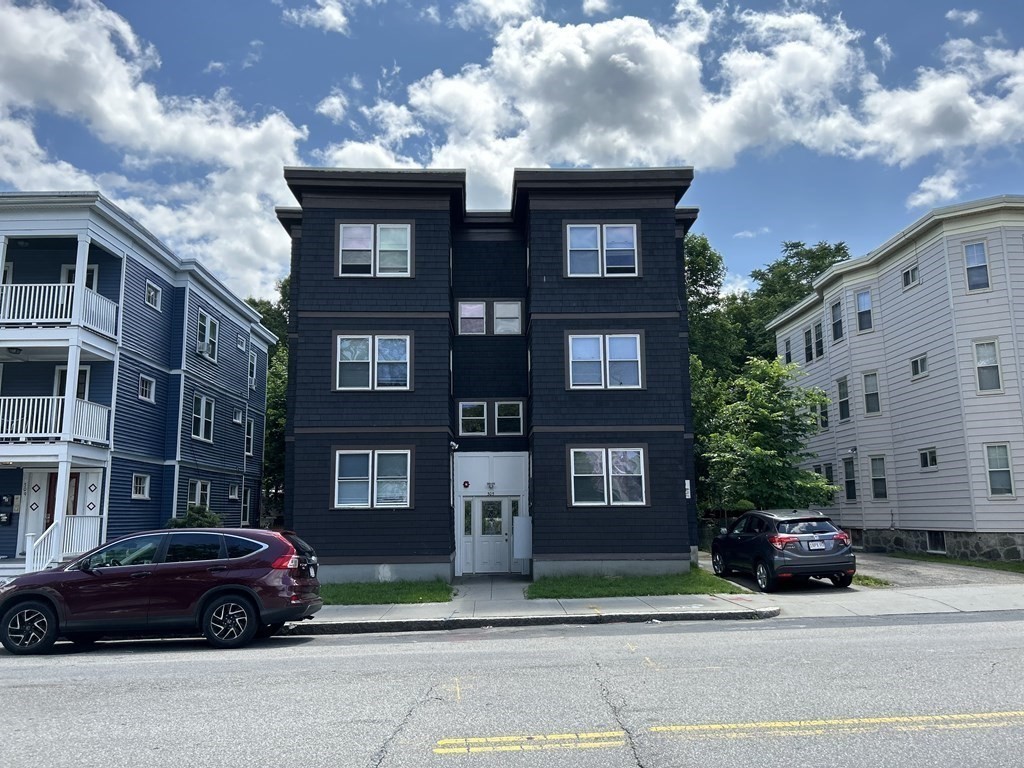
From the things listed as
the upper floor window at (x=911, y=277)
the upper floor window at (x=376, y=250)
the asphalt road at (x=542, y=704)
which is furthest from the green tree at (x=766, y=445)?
the upper floor window at (x=376, y=250)

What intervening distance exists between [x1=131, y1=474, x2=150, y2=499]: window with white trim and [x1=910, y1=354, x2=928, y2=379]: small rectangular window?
80.3ft

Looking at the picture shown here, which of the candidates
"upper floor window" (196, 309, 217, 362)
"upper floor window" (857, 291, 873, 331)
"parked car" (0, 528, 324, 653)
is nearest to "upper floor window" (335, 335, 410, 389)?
"parked car" (0, 528, 324, 653)

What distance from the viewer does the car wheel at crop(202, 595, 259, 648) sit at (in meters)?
11.3

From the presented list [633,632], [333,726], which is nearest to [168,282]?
[633,632]

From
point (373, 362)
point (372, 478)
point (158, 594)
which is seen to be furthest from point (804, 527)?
point (158, 594)

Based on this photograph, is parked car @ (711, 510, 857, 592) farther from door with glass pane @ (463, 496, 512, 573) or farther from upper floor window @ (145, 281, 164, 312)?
upper floor window @ (145, 281, 164, 312)

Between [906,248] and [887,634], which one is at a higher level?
[906,248]

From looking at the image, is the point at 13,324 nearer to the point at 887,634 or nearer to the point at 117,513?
the point at 117,513

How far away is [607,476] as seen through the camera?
18.8 metres

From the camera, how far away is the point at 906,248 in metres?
24.8

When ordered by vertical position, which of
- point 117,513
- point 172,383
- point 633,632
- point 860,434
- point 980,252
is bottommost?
point 633,632

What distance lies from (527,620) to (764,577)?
5.75m

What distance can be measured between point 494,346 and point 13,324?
12.6m

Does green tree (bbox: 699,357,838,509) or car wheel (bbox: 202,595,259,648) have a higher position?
green tree (bbox: 699,357,838,509)
